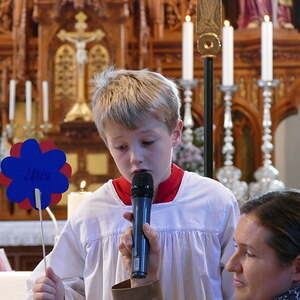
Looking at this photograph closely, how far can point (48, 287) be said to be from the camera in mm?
1945

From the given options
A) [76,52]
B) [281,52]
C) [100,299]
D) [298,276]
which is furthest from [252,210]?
[281,52]

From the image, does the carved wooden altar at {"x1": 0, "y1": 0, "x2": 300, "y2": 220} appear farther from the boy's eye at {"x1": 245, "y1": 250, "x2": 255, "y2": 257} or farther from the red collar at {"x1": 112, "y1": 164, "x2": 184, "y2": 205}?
the boy's eye at {"x1": 245, "y1": 250, "x2": 255, "y2": 257}

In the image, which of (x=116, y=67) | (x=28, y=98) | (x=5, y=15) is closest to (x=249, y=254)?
(x=116, y=67)

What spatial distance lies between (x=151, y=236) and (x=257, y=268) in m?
0.24

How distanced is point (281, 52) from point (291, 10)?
474 mm

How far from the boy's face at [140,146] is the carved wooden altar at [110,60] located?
385 centimetres

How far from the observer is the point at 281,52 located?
6.39 meters

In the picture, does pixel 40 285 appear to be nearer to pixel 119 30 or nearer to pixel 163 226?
Result: pixel 163 226

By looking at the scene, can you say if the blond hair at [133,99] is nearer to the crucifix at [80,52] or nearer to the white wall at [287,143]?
the crucifix at [80,52]

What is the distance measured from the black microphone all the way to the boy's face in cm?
13

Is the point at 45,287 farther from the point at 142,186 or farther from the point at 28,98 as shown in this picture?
the point at 28,98

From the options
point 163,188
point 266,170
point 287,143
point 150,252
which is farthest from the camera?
point 287,143

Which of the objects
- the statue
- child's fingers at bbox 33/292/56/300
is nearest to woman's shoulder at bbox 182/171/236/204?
child's fingers at bbox 33/292/56/300

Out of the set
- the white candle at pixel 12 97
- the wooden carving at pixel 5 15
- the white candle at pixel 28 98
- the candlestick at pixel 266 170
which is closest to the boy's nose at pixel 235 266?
the candlestick at pixel 266 170
